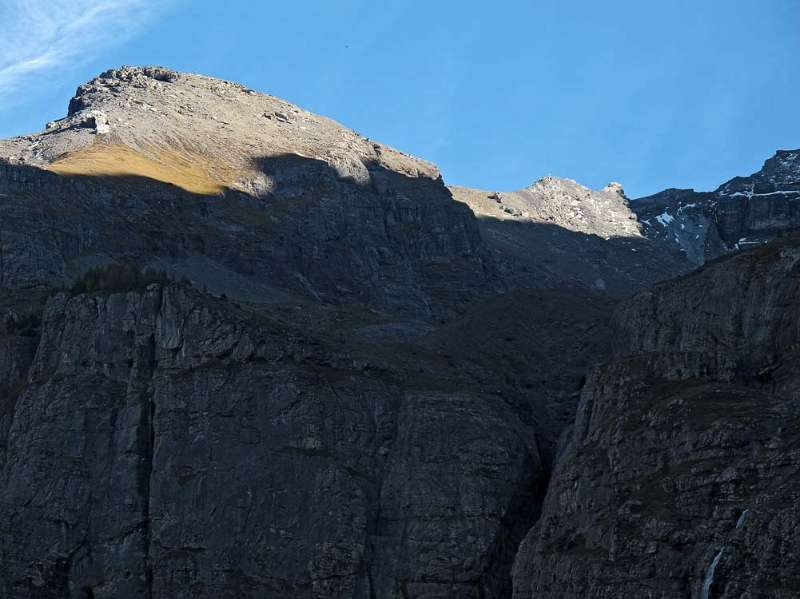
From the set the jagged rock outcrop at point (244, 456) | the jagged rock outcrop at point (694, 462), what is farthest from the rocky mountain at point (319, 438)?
the jagged rock outcrop at point (694, 462)

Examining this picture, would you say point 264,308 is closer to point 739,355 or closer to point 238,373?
point 238,373

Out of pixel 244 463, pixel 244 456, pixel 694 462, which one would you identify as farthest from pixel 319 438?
pixel 694 462

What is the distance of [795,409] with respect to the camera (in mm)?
101375

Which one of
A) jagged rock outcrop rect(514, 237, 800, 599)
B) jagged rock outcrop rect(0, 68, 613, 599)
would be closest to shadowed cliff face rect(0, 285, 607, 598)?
jagged rock outcrop rect(0, 68, 613, 599)

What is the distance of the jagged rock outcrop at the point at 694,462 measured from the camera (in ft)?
293

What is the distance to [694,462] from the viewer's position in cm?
10119

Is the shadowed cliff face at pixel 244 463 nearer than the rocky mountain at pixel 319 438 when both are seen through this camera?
No

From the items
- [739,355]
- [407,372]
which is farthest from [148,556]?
[739,355]

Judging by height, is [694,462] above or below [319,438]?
below

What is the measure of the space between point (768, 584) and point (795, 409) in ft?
62.2

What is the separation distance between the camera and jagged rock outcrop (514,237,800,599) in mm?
89250

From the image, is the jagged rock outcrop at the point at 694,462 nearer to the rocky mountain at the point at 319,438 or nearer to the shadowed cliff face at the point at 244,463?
the rocky mountain at the point at 319,438

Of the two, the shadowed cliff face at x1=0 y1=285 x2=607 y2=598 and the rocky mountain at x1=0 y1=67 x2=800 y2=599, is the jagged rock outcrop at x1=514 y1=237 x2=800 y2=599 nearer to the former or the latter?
the rocky mountain at x1=0 y1=67 x2=800 y2=599

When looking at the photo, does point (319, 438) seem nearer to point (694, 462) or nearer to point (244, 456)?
point (244, 456)
